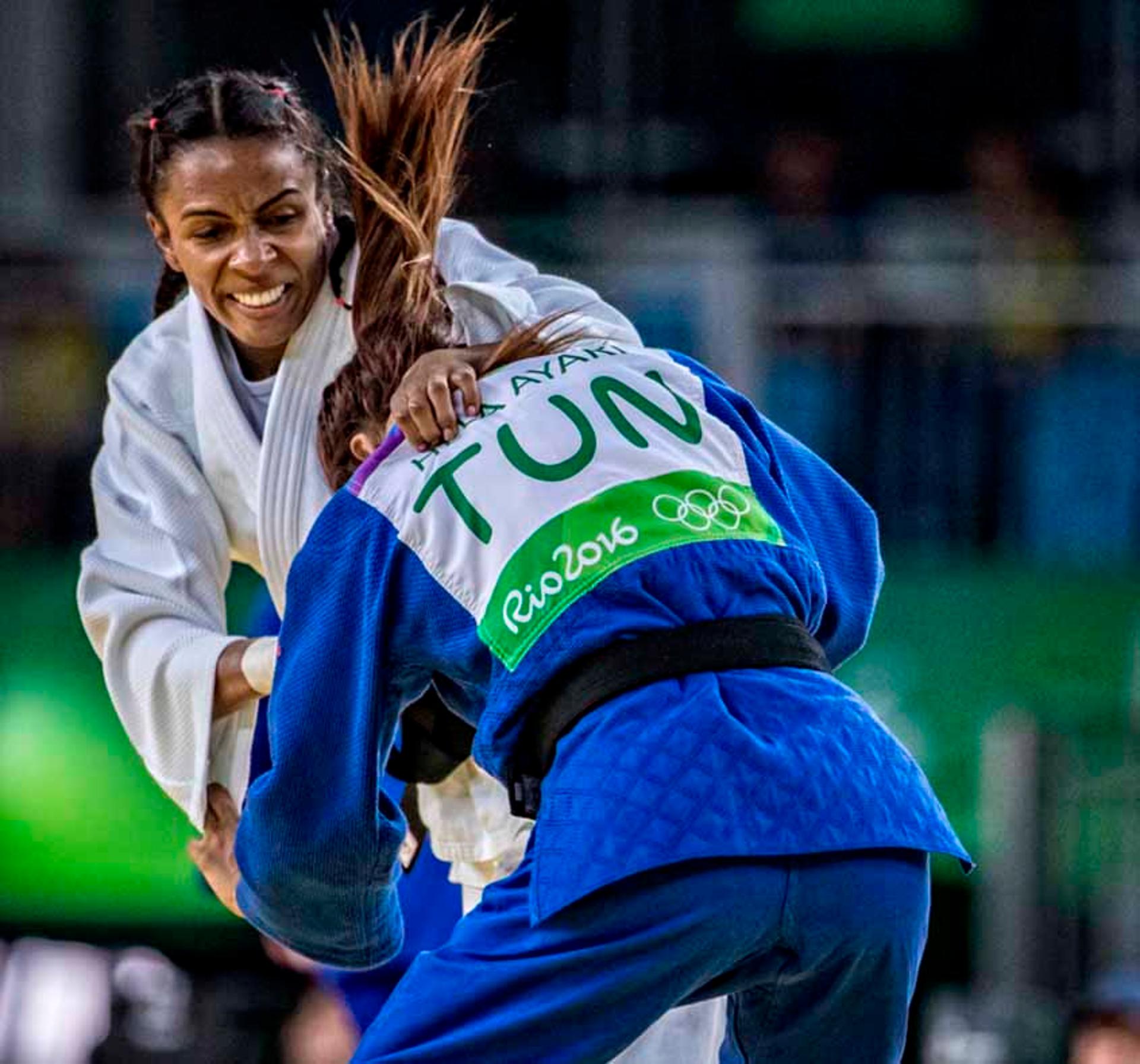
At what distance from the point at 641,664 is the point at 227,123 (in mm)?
1196

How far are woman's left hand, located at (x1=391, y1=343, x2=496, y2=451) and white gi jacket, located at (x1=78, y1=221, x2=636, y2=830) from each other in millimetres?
396

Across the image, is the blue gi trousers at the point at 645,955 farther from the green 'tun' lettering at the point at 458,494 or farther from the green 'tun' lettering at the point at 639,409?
the green 'tun' lettering at the point at 639,409

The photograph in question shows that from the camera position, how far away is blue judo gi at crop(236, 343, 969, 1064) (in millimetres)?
2740

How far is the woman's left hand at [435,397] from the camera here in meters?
2.98

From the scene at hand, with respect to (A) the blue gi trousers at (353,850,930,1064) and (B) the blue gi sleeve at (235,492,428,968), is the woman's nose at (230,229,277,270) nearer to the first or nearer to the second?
(B) the blue gi sleeve at (235,492,428,968)

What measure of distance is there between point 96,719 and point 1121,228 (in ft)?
11.6

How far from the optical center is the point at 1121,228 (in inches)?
311

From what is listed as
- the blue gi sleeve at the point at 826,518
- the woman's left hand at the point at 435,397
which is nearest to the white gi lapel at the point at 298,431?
the woman's left hand at the point at 435,397

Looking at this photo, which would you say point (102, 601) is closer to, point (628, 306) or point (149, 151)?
point (149, 151)

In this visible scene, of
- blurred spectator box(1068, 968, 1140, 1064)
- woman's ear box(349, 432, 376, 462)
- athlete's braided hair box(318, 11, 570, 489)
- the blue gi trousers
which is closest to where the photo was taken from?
the blue gi trousers

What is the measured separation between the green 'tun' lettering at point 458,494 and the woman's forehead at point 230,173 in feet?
2.62

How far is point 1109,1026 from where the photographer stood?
5473mm

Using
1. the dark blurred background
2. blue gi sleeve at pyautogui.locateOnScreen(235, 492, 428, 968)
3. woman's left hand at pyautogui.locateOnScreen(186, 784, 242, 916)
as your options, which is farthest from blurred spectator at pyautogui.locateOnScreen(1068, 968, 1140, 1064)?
blue gi sleeve at pyautogui.locateOnScreen(235, 492, 428, 968)

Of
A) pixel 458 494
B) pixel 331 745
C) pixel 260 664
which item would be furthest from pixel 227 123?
pixel 331 745
